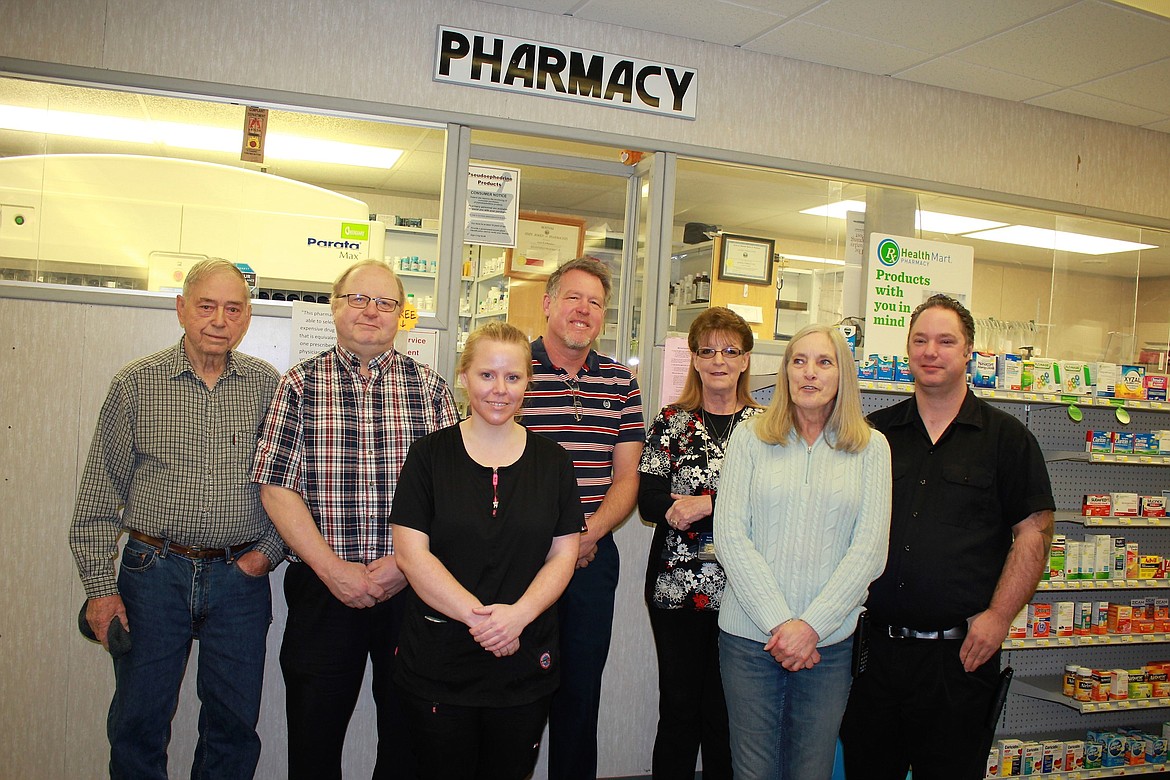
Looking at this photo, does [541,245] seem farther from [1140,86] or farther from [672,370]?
[1140,86]

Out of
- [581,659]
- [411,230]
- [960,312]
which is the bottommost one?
[581,659]

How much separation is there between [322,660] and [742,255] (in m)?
2.68

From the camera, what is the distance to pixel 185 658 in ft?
8.57

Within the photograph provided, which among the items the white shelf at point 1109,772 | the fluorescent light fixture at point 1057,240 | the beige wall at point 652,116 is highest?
the beige wall at point 652,116

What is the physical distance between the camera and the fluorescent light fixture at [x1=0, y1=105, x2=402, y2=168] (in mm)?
3119

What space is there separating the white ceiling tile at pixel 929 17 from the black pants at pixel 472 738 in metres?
3.02

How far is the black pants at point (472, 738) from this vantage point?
2014mm

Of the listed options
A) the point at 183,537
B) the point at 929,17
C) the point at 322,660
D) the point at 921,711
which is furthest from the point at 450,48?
the point at 921,711

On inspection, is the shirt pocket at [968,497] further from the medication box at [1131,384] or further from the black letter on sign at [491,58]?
the black letter on sign at [491,58]

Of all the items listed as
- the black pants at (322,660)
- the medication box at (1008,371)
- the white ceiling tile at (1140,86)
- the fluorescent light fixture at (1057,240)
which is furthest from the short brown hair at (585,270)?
the white ceiling tile at (1140,86)

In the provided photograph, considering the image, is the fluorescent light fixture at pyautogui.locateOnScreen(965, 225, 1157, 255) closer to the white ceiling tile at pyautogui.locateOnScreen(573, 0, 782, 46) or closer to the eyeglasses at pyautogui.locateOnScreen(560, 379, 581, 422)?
the white ceiling tile at pyautogui.locateOnScreen(573, 0, 782, 46)

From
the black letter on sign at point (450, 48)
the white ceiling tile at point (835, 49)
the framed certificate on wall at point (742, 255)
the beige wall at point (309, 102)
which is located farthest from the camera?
the framed certificate on wall at point (742, 255)

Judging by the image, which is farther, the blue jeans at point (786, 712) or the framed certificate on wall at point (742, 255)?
the framed certificate on wall at point (742, 255)

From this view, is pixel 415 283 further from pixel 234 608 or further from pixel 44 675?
pixel 44 675
